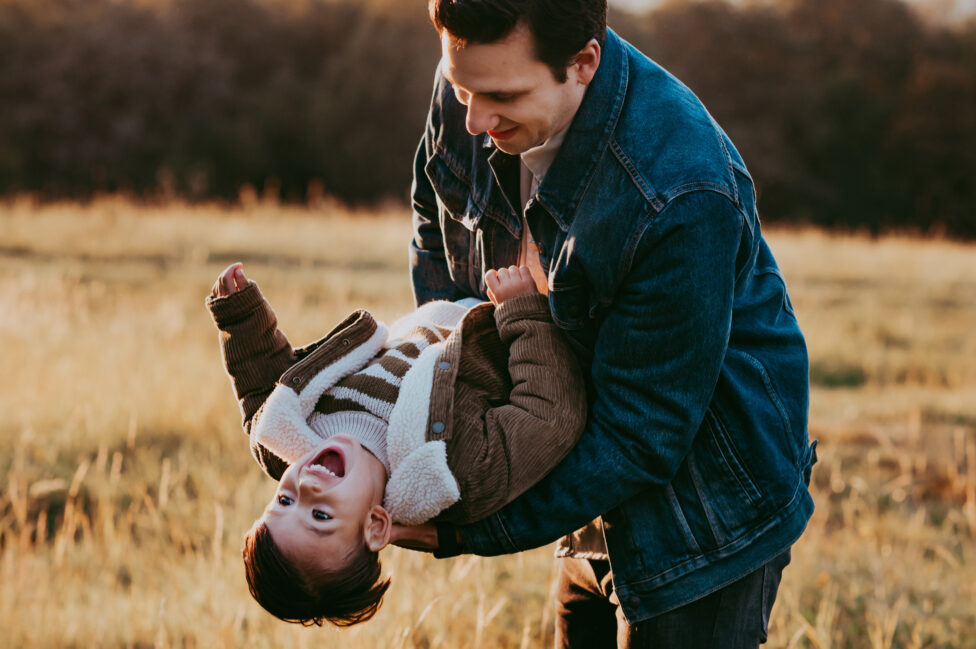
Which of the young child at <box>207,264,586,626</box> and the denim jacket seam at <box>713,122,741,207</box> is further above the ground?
the denim jacket seam at <box>713,122,741,207</box>

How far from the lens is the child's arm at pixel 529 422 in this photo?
1836 mm

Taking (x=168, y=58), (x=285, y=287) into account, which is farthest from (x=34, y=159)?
(x=285, y=287)

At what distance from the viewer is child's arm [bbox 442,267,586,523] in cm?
184

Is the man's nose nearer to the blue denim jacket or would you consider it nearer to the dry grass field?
the blue denim jacket

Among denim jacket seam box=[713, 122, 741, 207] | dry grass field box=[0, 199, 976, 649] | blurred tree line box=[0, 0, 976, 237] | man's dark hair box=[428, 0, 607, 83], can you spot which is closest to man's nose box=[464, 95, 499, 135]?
man's dark hair box=[428, 0, 607, 83]

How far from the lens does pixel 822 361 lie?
7.93 metres

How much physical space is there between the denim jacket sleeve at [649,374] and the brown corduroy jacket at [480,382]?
0.18 ft

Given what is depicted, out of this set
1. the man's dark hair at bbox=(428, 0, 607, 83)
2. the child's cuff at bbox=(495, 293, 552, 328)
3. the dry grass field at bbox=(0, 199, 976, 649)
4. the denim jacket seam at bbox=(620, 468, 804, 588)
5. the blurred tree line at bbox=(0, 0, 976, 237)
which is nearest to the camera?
the man's dark hair at bbox=(428, 0, 607, 83)

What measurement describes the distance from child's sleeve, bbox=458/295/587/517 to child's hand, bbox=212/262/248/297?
666 millimetres

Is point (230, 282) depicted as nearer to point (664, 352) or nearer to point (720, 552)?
point (664, 352)

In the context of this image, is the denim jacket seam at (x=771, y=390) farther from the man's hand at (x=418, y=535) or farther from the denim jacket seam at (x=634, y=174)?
the man's hand at (x=418, y=535)

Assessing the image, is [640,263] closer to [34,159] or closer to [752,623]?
[752,623]

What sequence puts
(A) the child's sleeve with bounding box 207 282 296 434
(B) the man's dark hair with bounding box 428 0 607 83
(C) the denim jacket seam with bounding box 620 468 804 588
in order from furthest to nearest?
(A) the child's sleeve with bounding box 207 282 296 434 → (C) the denim jacket seam with bounding box 620 468 804 588 → (B) the man's dark hair with bounding box 428 0 607 83

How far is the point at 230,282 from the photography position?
2088mm
